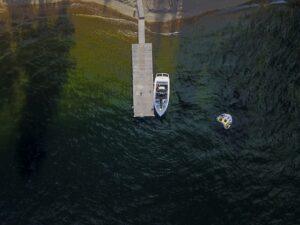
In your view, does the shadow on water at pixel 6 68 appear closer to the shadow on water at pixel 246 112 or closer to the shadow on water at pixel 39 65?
the shadow on water at pixel 39 65

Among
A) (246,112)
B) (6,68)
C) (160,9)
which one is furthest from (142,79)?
(6,68)

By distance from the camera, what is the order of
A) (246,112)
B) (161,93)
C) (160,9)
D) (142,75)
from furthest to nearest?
(160,9), (142,75), (161,93), (246,112)

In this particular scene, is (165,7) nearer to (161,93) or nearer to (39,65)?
(161,93)

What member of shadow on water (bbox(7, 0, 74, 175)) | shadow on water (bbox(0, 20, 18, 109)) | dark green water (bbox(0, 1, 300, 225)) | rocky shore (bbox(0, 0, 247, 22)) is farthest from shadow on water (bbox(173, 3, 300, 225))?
shadow on water (bbox(0, 20, 18, 109))

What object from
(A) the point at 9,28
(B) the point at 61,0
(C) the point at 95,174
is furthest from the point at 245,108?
(A) the point at 9,28

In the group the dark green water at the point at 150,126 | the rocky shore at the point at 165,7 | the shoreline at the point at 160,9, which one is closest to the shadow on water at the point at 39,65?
the dark green water at the point at 150,126
